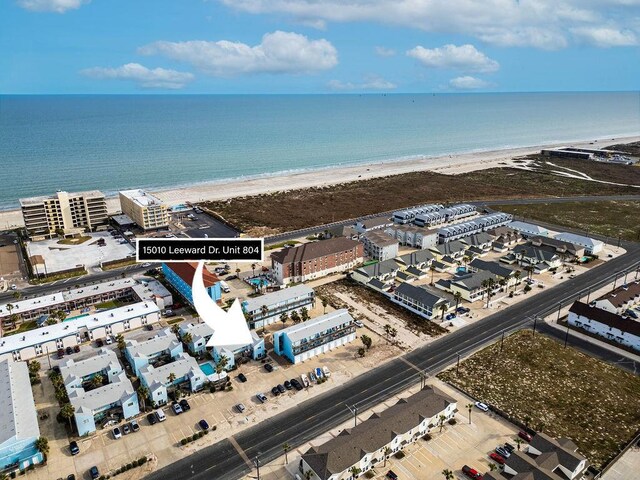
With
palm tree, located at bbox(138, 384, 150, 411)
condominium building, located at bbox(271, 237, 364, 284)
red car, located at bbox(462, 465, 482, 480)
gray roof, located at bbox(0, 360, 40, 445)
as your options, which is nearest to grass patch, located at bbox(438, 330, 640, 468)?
red car, located at bbox(462, 465, 482, 480)

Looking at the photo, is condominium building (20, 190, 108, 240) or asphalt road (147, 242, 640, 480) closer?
asphalt road (147, 242, 640, 480)

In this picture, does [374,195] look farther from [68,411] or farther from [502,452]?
[68,411]

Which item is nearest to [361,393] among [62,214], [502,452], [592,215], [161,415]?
[502,452]

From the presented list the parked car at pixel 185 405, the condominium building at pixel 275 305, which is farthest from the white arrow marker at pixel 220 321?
the condominium building at pixel 275 305

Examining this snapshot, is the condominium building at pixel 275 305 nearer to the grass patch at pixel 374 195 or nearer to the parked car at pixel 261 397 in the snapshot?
the parked car at pixel 261 397

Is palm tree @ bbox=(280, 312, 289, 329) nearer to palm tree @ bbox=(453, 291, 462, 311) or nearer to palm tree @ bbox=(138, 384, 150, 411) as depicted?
palm tree @ bbox=(138, 384, 150, 411)
